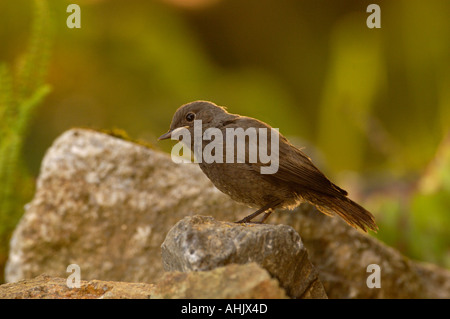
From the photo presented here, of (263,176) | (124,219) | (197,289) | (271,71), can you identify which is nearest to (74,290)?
(197,289)

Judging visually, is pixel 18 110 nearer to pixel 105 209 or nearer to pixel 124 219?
pixel 105 209

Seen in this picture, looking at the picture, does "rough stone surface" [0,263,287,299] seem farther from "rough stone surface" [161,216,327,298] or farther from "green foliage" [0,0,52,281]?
"green foliage" [0,0,52,281]

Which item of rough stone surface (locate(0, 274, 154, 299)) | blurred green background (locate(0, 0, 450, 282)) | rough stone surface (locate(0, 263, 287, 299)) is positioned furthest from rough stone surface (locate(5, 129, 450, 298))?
blurred green background (locate(0, 0, 450, 282))

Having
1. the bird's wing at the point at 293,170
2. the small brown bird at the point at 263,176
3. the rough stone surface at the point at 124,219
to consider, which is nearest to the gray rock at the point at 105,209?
the rough stone surface at the point at 124,219

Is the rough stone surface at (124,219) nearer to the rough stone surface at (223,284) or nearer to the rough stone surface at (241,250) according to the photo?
the rough stone surface at (241,250)
